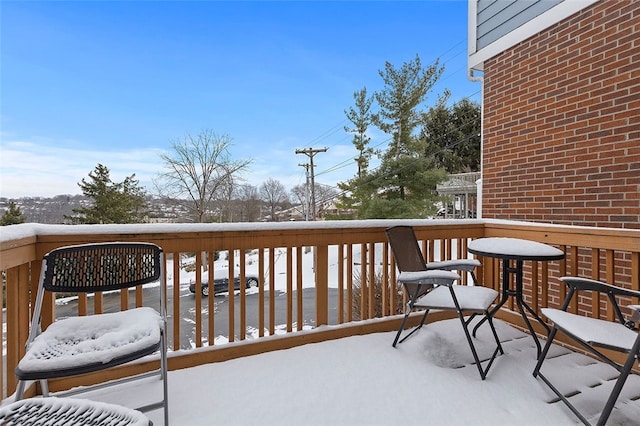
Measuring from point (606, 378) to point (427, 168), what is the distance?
13.2m

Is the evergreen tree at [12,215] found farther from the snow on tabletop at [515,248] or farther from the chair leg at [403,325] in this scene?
the snow on tabletop at [515,248]

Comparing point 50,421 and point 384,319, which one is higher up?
point 50,421

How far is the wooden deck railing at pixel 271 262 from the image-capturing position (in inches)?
66.9

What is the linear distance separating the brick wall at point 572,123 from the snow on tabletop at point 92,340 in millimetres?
3229

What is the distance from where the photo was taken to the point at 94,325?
1.54 meters

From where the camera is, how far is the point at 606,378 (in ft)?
6.70

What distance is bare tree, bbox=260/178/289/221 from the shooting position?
832 inches

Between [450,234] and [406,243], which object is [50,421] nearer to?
[406,243]

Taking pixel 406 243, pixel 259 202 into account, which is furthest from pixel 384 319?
pixel 259 202

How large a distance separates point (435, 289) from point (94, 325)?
2168mm

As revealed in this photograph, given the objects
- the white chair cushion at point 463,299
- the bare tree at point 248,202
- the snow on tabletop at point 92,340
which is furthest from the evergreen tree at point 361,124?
the snow on tabletop at point 92,340

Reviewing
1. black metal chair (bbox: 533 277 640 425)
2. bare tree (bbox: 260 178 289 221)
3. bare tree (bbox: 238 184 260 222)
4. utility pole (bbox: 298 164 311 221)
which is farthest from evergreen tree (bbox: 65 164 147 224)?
black metal chair (bbox: 533 277 640 425)

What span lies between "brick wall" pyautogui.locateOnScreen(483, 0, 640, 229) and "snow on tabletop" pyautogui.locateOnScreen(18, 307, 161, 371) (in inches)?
127

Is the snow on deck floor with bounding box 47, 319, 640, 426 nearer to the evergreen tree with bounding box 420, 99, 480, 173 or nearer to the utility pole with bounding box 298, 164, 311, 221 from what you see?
the evergreen tree with bounding box 420, 99, 480, 173
